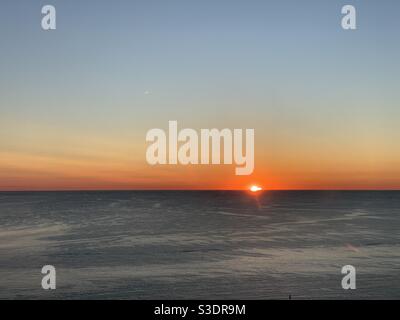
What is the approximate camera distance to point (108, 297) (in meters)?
22.6

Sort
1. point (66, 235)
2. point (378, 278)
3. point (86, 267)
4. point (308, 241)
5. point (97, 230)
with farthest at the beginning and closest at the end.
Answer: point (97, 230) → point (66, 235) → point (308, 241) → point (86, 267) → point (378, 278)

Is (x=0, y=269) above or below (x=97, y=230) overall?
below

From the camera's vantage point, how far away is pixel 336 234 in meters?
54.0
